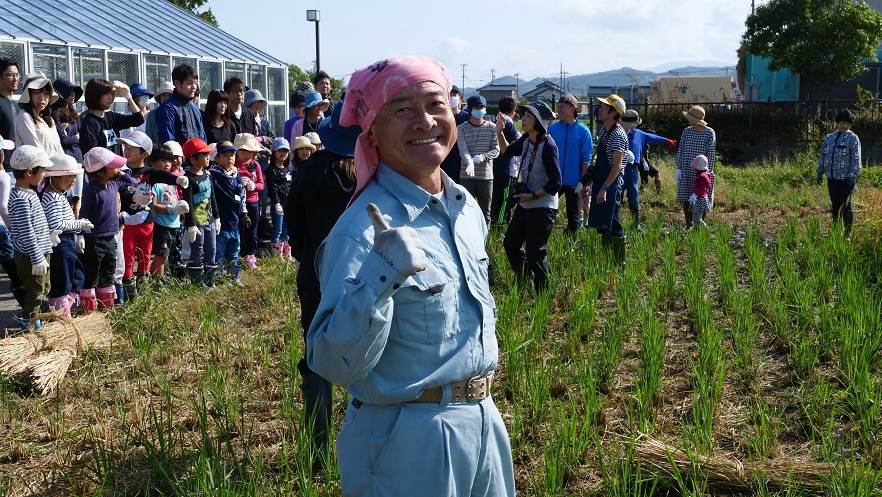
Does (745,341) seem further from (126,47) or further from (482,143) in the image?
(126,47)

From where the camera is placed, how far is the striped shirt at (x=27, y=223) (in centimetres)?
551

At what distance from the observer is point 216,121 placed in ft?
26.4

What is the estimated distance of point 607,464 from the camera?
3412mm

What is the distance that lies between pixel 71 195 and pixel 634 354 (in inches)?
169

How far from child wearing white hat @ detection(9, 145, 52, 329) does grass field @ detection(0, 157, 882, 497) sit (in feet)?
1.69

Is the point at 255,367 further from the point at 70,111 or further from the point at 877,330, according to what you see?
the point at 70,111

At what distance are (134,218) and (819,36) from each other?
2205 cm

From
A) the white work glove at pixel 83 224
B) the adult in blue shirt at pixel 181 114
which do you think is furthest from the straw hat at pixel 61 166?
the adult in blue shirt at pixel 181 114

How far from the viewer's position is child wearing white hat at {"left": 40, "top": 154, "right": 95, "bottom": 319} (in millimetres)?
5707

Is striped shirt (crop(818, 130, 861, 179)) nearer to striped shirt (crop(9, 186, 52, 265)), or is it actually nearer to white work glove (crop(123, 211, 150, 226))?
white work glove (crop(123, 211, 150, 226))

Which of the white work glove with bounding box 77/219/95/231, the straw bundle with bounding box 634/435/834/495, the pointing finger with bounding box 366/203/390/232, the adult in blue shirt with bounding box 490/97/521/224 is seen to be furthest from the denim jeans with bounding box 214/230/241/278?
the pointing finger with bounding box 366/203/390/232

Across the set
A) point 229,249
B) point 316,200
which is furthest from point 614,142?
point 316,200

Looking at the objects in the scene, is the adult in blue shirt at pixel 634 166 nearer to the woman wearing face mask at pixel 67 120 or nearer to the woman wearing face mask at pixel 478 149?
the woman wearing face mask at pixel 478 149

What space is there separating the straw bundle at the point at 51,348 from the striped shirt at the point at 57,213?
0.65m
